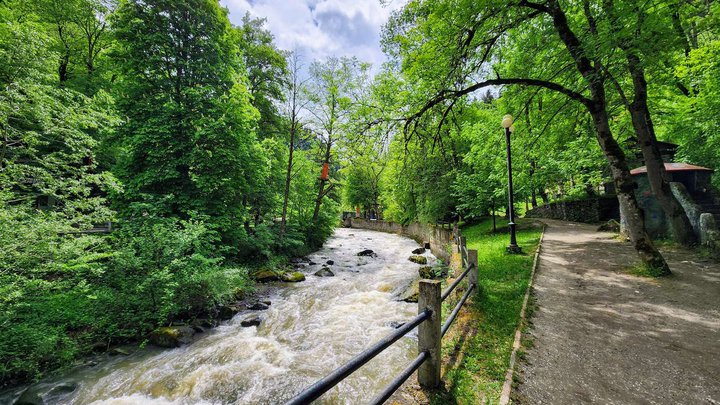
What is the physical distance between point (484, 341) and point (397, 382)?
2.30 metres

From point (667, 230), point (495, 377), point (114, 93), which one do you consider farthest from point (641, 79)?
point (114, 93)

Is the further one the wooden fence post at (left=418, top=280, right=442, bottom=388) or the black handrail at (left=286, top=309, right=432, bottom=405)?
the wooden fence post at (left=418, top=280, right=442, bottom=388)

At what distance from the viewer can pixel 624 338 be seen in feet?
13.8

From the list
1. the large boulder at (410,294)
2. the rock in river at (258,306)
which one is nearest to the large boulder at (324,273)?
the rock in river at (258,306)

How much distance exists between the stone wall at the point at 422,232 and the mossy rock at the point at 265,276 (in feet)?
26.9

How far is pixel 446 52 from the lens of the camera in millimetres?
6289

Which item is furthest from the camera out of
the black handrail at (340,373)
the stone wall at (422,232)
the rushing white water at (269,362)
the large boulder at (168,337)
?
the stone wall at (422,232)

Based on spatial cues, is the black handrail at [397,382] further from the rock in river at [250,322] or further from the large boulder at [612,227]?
the large boulder at [612,227]

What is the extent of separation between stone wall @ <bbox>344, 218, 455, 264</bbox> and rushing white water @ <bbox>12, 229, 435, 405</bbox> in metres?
6.83

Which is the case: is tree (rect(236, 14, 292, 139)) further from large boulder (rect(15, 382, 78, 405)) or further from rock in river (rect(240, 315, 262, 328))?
large boulder (rect(15, 382, 78, 405))

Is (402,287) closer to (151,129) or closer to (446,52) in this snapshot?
(446,52)

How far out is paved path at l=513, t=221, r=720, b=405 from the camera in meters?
3.12

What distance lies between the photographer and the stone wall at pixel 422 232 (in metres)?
14.9

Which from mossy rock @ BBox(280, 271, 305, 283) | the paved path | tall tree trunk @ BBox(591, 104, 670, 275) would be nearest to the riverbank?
the paved path
